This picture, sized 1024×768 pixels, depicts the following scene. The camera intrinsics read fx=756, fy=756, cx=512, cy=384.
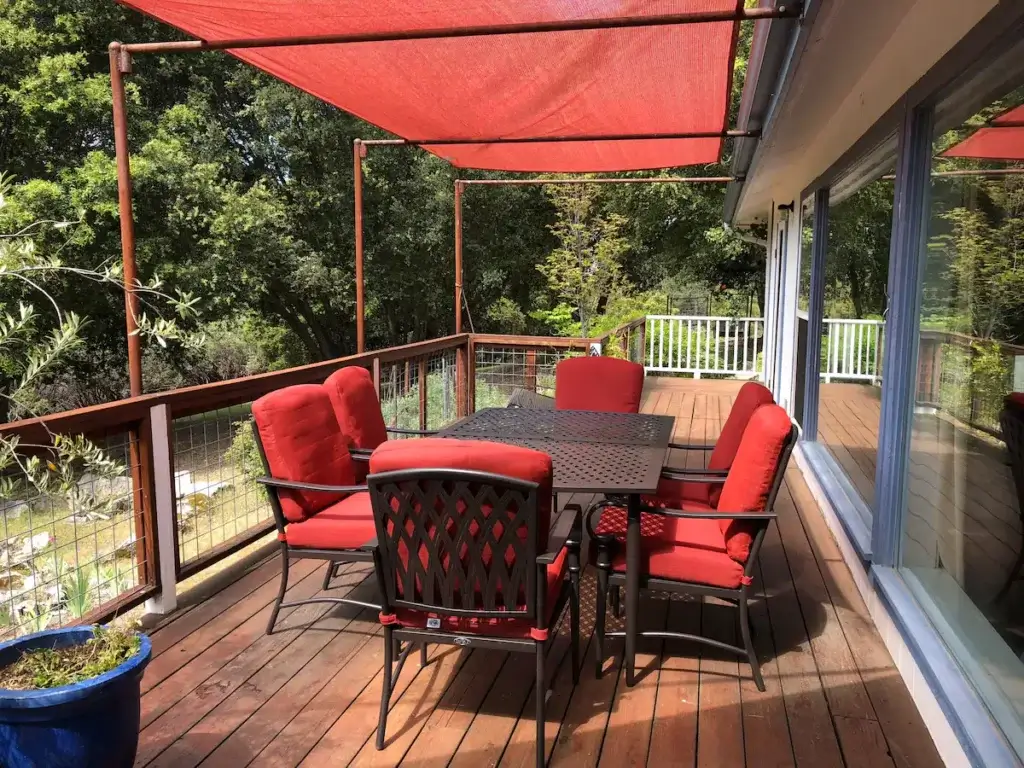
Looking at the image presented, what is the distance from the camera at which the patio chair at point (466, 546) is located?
193cm

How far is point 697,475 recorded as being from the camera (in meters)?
2.96

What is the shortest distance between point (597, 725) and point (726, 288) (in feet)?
51.9

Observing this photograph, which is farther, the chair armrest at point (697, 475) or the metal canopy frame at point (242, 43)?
the chair armrest at point (697, 475)

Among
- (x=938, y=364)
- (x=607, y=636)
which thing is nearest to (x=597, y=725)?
(x=607, y=636)

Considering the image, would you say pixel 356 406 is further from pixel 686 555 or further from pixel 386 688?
pixel 686 555

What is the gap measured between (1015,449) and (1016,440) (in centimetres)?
3

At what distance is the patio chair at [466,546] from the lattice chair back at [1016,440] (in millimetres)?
1179

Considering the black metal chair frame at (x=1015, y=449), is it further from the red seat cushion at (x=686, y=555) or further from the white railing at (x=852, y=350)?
the white railing at (x=852, y=350)

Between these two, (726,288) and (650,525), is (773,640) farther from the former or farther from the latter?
(726,288)

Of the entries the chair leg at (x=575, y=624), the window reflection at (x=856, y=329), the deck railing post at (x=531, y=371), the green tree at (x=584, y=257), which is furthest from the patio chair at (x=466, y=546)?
the green tree at (x=584, y=257)

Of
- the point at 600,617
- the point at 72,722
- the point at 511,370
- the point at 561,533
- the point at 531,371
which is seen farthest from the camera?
the point at 511,370

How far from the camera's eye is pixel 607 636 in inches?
103

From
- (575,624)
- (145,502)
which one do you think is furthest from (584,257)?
(575,624)

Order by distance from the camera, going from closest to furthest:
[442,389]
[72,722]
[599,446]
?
[72,722], [599,446], [442,389]
